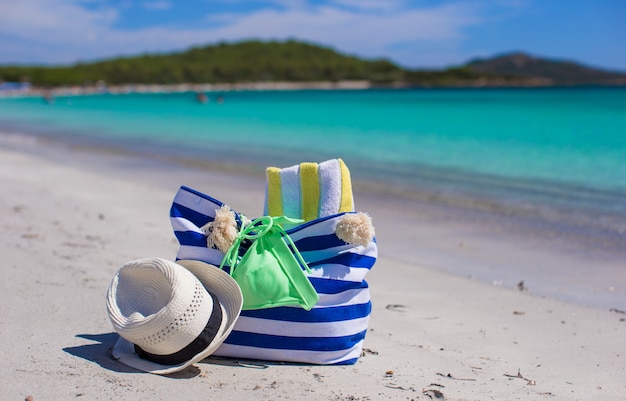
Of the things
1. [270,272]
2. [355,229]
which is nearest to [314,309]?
[270,272]

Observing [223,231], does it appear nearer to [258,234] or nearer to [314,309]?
[258,234]

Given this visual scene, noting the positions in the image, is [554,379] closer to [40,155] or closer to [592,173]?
[592,173]

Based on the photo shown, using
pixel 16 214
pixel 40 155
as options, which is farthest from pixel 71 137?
pixel 16 214

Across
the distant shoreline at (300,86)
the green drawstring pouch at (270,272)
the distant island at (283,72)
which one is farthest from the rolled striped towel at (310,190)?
the distant island at (283,72)

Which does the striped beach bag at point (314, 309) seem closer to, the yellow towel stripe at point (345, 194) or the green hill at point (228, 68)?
the yellow towel stripe at point (345, 194)

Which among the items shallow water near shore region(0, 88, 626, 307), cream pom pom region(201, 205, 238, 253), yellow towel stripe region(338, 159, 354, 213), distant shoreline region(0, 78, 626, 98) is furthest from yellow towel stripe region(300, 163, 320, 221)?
distant shoreline region(0, 78, 626, 98)

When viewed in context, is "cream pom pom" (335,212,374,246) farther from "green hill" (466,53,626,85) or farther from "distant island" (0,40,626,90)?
"green hill" (466,53,626,85)

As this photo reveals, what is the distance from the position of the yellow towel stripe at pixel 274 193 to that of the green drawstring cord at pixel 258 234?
9.2 inches

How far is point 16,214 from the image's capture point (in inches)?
289

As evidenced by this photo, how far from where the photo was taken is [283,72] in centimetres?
14738

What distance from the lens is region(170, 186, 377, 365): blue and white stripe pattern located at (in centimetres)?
346

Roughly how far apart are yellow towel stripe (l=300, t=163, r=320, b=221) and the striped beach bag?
0.58ft

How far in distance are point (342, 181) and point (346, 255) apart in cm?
45

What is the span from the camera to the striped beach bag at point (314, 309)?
11.3ft
